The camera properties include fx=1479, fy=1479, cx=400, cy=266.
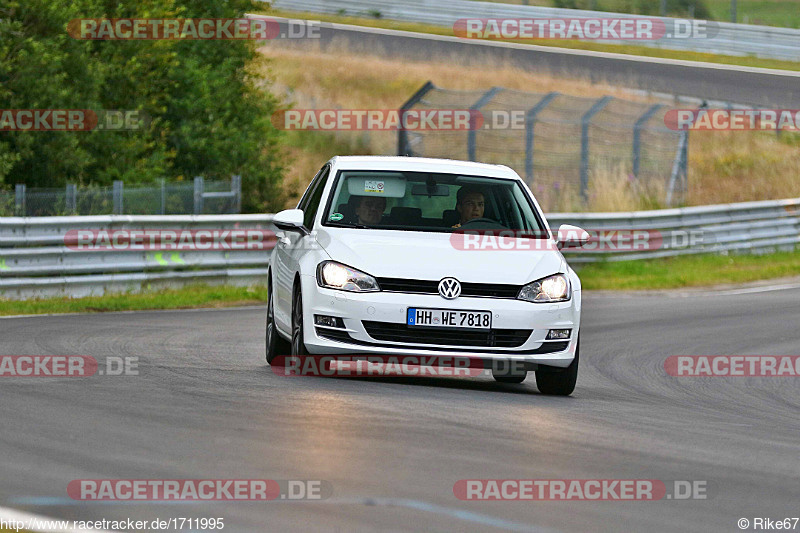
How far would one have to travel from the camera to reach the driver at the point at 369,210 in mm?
10836

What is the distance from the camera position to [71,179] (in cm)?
2458

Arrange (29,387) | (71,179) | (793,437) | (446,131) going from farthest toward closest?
(446,131) < (71,179) < (29,387) < (793,437)

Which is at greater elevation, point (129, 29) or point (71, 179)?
point (129, 29)

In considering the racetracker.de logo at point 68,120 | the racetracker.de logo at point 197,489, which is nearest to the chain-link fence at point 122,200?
the racetracker.de logo at point 68,120

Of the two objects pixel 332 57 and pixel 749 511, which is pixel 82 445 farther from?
pixel 332 57

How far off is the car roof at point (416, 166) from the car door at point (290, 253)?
235 mm

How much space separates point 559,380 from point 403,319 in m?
1.38

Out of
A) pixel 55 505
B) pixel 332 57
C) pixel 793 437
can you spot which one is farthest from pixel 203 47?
pixel 55 505

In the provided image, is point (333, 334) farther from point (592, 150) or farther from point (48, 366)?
point (592, 150)

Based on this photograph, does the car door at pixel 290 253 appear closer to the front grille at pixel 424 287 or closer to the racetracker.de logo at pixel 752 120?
the front grille at pixel 424 287

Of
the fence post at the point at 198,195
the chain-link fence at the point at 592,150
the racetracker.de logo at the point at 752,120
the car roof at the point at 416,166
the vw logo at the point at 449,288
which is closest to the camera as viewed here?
the vw logo at the point at 449,288

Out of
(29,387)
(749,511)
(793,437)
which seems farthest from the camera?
(29,387)

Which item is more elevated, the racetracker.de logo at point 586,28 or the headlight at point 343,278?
the racetracker.de logo at point 586,28

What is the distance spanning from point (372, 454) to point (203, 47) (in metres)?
23.4
